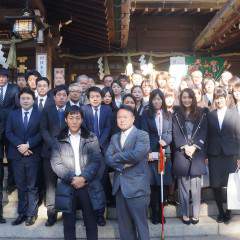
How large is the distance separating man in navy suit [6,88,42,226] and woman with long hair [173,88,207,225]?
1989mm

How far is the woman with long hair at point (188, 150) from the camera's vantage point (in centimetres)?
539

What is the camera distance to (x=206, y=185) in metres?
6.11

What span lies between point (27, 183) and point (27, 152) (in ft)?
1.54

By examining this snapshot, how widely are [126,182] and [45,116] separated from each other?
1.66 m

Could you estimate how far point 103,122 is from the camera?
5.70 metres

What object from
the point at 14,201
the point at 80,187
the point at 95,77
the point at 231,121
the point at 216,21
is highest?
the point at 216,21

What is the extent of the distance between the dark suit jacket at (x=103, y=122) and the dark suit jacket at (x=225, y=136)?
149 centimetres

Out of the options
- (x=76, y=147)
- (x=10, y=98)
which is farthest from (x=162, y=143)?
(x=10, y=98)

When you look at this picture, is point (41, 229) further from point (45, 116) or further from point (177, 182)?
point (177, 182)

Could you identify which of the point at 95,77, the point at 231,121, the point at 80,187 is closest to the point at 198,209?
the point at 231,121

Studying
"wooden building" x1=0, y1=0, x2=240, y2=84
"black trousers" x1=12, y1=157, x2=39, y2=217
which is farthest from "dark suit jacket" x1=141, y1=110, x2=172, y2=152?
"wooden building" x1=0, y1=0, x2=240, y2=84

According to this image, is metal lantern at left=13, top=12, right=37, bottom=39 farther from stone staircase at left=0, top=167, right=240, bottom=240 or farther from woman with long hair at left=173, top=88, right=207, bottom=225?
stone staircase at left=0, top=167, right=240, bottom=240

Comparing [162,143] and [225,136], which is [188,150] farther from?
[225,136]

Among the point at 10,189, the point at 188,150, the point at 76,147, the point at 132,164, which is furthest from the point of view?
the point at 10,189
